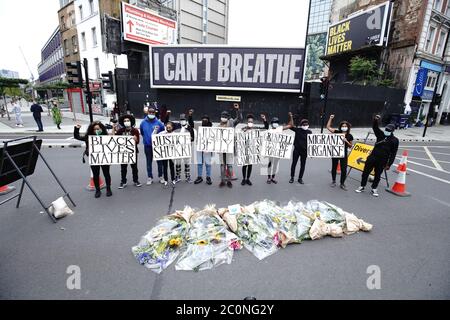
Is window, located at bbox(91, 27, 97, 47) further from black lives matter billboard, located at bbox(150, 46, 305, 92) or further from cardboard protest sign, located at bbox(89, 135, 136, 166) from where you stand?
cardboard protest sign, located at bbox(89, 135, 136, 166)

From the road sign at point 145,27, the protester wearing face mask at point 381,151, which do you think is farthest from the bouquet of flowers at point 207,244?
the road sign at point 145,27

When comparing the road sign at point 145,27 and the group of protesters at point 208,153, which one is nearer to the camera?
the group of protesters at point 208,153

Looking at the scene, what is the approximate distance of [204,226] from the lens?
3.69m

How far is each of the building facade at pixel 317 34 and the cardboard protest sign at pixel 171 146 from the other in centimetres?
4653

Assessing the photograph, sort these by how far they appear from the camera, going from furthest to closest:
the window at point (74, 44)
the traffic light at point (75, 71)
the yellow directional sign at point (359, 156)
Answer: the window at point (74, 44) < the traffic light at point (75, 71) < the yellow directional sign at point (359, 156)

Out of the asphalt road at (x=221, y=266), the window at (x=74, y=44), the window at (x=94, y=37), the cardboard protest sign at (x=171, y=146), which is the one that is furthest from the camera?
the window at (x=74, y=44)

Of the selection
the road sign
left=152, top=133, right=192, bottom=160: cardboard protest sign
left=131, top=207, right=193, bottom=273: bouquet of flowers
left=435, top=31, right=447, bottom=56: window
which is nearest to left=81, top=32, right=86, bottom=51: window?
the road sign

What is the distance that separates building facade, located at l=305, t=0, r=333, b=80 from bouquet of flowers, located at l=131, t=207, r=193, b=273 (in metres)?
48.7

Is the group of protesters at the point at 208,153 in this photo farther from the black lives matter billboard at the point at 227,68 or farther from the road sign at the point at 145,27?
the road sign at the point at 145,27

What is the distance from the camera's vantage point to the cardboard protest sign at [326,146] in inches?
235

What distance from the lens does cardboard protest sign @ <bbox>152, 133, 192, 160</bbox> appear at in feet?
18.0

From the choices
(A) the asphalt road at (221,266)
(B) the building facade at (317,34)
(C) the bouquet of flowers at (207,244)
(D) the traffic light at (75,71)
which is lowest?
(A) the asphalt road at (221,266)

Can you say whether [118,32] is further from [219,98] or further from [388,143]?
[388,143]

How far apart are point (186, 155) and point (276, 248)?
3219 millimetres
